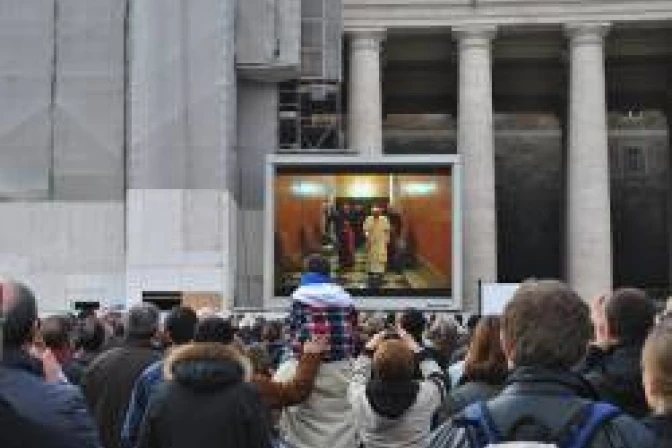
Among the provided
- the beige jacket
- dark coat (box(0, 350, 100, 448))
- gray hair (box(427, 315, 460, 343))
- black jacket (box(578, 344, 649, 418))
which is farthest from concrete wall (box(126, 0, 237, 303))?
dark coat (box(0, 350, 100, 448))

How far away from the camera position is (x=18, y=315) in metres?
4.64

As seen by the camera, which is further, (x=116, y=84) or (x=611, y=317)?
(x=116, y=84)

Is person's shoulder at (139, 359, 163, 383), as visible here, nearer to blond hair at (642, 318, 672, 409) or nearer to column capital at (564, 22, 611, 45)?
blond hair at (642, 318, 672, 409)

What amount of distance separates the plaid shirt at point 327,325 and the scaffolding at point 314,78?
105ft

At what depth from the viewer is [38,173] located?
38719mm

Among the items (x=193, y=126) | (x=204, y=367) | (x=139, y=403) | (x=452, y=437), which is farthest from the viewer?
(x=193, y=126)

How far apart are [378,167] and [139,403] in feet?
104

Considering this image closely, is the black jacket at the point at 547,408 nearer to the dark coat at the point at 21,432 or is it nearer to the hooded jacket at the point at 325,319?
the dark coat at the point at 21,432

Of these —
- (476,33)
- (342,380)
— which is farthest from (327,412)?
(476,33)

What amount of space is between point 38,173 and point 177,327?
104 feet

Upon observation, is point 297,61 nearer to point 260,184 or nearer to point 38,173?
point 260,184

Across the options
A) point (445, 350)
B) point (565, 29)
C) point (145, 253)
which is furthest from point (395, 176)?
point (445, 350)

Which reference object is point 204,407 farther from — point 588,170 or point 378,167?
point 588,170

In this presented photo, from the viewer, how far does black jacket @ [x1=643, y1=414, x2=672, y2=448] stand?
4320 millimetres
